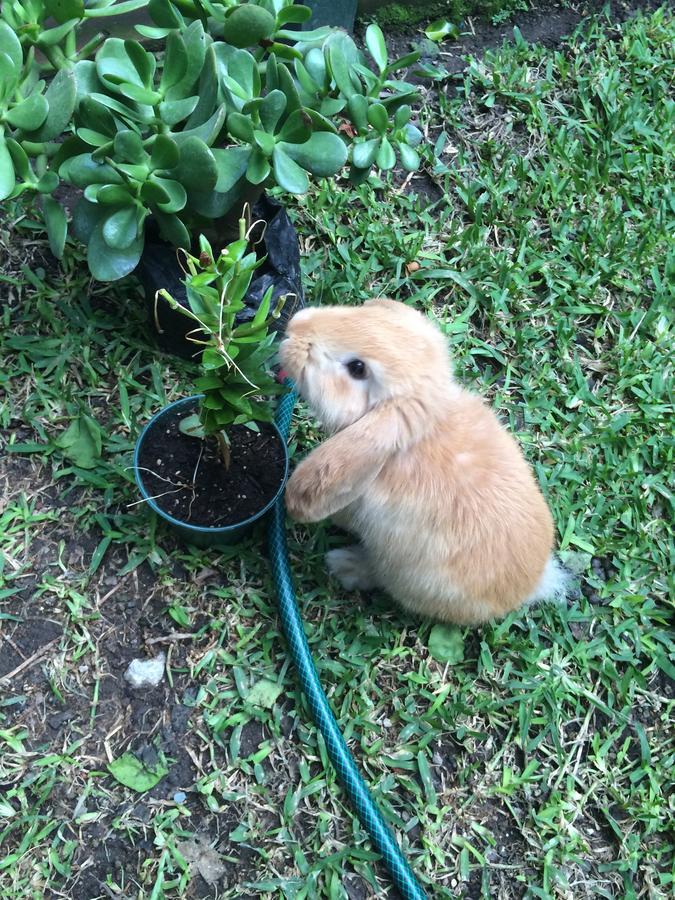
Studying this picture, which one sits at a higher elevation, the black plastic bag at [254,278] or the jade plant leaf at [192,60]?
the jade plant leaf at [192,60]

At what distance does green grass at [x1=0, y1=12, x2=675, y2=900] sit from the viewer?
2373 millimetres

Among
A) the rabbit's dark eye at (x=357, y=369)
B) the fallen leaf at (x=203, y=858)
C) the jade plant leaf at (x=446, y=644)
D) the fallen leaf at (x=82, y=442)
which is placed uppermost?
the rabbit's dark eye at (x=357, y=369)

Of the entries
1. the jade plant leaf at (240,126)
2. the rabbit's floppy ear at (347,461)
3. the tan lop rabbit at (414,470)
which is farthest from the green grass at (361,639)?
the jade plant leaf at (240,126)

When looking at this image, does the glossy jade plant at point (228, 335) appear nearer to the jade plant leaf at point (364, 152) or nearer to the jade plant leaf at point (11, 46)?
the jade plant leaf at point (364, 152)

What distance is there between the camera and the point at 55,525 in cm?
277

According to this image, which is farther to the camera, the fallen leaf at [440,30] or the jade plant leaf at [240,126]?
the fallen leaf at [440,30]

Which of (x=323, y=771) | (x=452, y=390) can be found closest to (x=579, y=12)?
(x=452, y=390)

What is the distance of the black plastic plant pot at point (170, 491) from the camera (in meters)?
2.60

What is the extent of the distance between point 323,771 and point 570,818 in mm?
849

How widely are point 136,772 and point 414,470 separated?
51.9 inches

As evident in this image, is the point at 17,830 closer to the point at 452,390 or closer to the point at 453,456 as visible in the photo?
the point at 453,456

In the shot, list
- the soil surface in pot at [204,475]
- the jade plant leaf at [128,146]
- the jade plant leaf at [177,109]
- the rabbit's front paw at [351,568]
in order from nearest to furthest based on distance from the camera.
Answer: the jade plant leaf at [128,146] < the jade plant leaf at [177,109] < the soil surface in pot at [204,475] < the rabbit's front paw at [351,568]

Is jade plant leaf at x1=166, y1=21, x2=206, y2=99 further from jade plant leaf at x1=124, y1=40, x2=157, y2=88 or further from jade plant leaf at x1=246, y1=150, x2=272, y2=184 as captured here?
jade plant leaf at x1=246, y1=150, x2=272, y2=184

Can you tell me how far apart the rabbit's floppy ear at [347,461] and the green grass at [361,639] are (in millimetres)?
600
